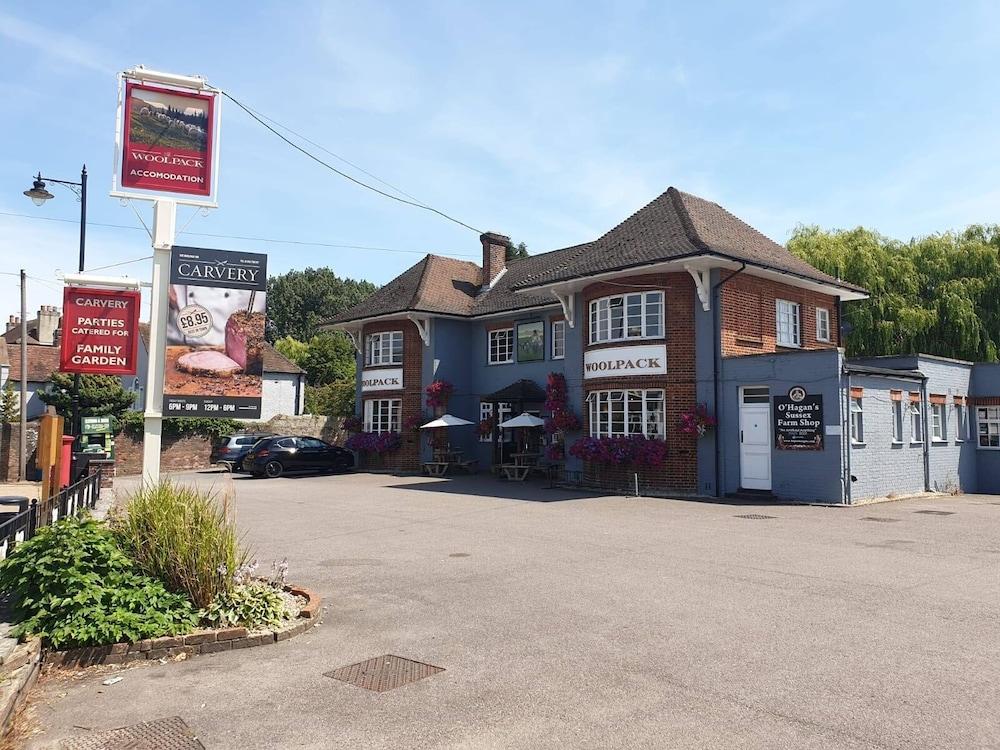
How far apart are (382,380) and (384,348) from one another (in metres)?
1.27

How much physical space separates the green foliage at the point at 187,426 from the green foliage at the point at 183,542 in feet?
79.9

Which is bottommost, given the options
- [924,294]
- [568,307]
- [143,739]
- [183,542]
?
[143,739]

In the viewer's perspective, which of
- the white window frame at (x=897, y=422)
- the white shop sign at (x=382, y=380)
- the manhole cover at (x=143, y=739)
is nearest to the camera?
the manhole cover at (x=143, y=739)

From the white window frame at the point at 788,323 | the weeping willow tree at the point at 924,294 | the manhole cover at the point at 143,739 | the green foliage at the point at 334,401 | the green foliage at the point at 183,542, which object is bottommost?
the manhole cover at the point at 143,739

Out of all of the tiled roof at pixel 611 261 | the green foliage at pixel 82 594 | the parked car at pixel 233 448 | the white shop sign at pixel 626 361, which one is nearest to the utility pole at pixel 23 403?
the parked car at pixel 233 448

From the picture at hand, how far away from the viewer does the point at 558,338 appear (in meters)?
26.9

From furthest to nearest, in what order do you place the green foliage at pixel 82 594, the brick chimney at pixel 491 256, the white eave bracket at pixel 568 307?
the brick chimney at pixel 491 256 → the white eave bracket at pixel 568 307 → the green foliage at pixel 82 594

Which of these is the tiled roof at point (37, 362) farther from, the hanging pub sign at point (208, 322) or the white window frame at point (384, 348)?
the hanging pub sign at point (208, 322)

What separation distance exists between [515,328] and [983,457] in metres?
15.2

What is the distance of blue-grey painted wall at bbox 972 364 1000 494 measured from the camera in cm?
2319

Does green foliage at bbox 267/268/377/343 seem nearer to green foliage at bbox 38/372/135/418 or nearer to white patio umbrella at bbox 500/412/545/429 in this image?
green foliage at bbox 38/372/135/418

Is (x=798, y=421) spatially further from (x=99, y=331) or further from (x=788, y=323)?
(x=99, y=331)

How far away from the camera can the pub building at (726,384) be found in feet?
60.1

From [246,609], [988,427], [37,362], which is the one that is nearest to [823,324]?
[988,427]
